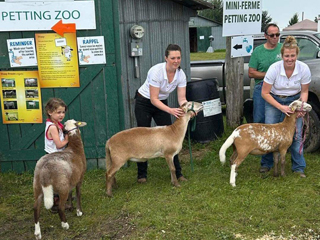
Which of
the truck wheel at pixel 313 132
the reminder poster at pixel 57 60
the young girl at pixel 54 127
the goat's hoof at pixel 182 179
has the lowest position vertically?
the goat's hoof at pixel 182 179

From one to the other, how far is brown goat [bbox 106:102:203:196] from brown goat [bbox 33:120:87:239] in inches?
24.6

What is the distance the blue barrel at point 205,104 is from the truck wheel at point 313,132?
176 cm

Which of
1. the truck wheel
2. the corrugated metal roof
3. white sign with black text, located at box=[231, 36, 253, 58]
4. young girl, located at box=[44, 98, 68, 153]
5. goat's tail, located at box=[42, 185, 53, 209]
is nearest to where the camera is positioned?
goat's tail, located at box=[42, 185, 53, 209]

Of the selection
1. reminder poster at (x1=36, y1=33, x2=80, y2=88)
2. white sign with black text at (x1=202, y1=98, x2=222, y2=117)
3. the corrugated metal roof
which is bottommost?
white sign with black text at (x1=202, y1=98, x2=222, y2=117)

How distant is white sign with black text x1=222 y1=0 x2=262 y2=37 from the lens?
6941 millimetres

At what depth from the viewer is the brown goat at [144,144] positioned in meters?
5.10

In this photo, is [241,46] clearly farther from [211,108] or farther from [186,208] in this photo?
[186,208]

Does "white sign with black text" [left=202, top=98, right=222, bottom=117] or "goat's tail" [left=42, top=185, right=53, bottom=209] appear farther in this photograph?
"white sign with black text" [left=202, top=98, right=222, bottom=117]

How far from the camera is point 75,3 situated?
233 inches

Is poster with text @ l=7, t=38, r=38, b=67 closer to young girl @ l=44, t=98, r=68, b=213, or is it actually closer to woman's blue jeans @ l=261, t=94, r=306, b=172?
young girl @ l=44, t=98, r=68, b=213

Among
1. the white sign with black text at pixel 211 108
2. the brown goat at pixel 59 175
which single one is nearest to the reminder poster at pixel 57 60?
the brown goat at pixel 59 175

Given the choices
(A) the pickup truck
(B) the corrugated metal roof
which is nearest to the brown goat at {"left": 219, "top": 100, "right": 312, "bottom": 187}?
(A) the pickup truck

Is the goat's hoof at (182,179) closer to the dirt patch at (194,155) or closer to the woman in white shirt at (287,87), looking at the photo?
the dirt patch at (194,155)

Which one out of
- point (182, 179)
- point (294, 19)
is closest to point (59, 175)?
point (182, 179)
